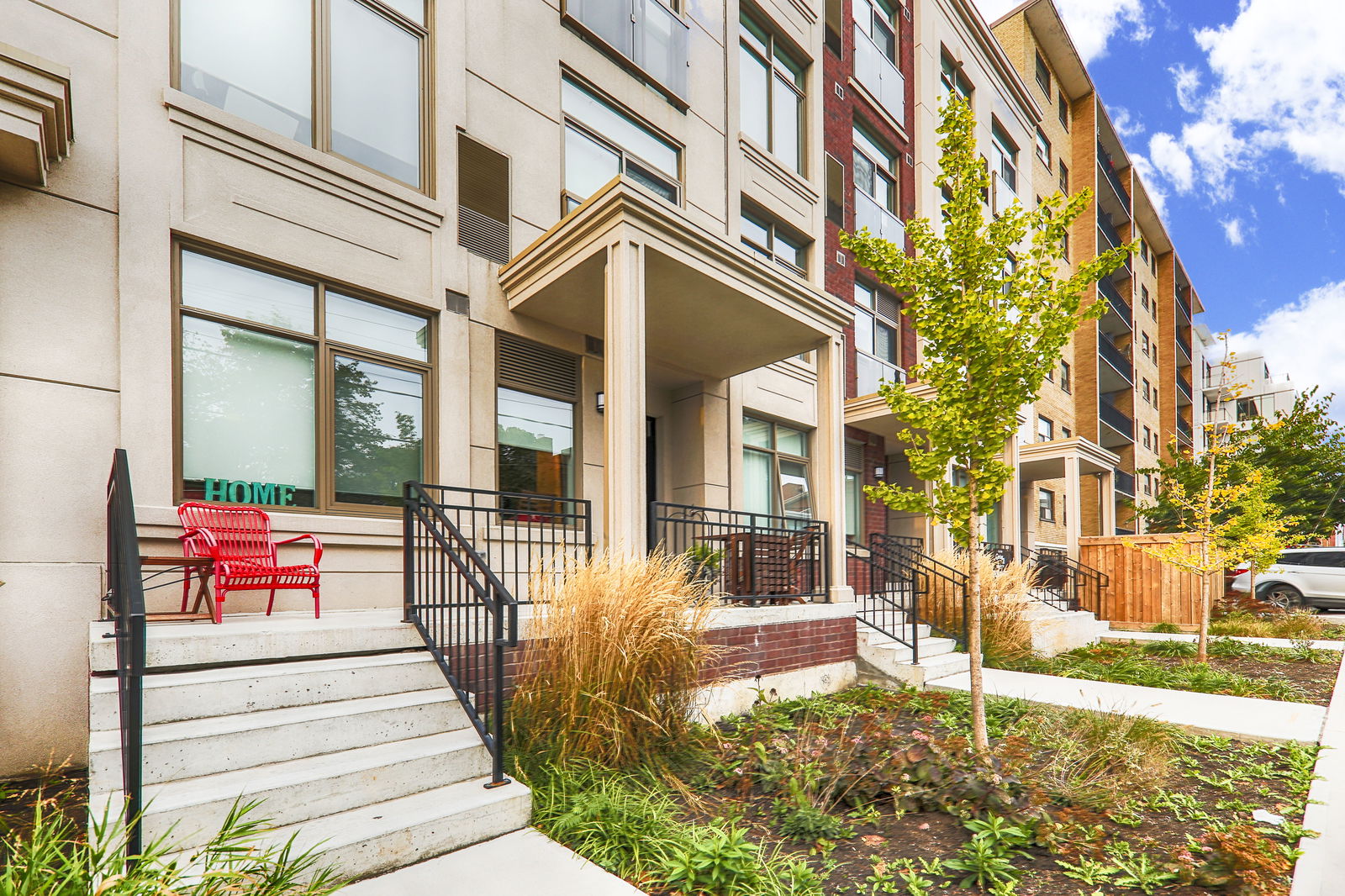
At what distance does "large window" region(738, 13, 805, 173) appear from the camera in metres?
11.3

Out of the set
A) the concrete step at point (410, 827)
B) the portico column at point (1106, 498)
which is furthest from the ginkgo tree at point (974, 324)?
the portico column at point (1106, 498)

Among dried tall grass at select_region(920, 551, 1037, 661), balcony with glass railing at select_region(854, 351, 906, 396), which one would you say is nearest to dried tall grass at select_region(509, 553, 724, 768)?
dried tall grass at select_region(920, 551, 1037, 661)

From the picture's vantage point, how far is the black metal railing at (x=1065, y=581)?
1366cm

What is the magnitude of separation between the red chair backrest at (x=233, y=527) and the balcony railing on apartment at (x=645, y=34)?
6.56m

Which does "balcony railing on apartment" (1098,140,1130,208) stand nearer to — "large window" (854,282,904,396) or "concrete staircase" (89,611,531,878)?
"large window" (854,282,904,396)

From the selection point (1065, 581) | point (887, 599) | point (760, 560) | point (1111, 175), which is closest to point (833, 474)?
point (760, 560)

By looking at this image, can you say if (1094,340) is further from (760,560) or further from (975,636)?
(975,636)

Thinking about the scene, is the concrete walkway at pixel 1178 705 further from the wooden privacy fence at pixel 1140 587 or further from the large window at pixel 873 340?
the wooden privacy fence at pixel 1140 587

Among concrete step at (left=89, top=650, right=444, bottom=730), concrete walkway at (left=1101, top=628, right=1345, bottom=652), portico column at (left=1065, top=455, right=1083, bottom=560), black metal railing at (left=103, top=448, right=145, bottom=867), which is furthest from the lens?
portico column at (left=1065, top=455, right=1083, bottom=560)

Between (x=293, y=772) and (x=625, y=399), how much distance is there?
3.40 metres

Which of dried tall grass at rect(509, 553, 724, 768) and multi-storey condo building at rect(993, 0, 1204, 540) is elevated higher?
multi-storey condo building at rect(993, 0, 1204, 540)

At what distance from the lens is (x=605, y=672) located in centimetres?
441

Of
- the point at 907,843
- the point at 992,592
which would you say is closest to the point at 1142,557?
the point at 992,592

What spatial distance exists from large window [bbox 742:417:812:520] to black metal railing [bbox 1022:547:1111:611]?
16.2 ft
